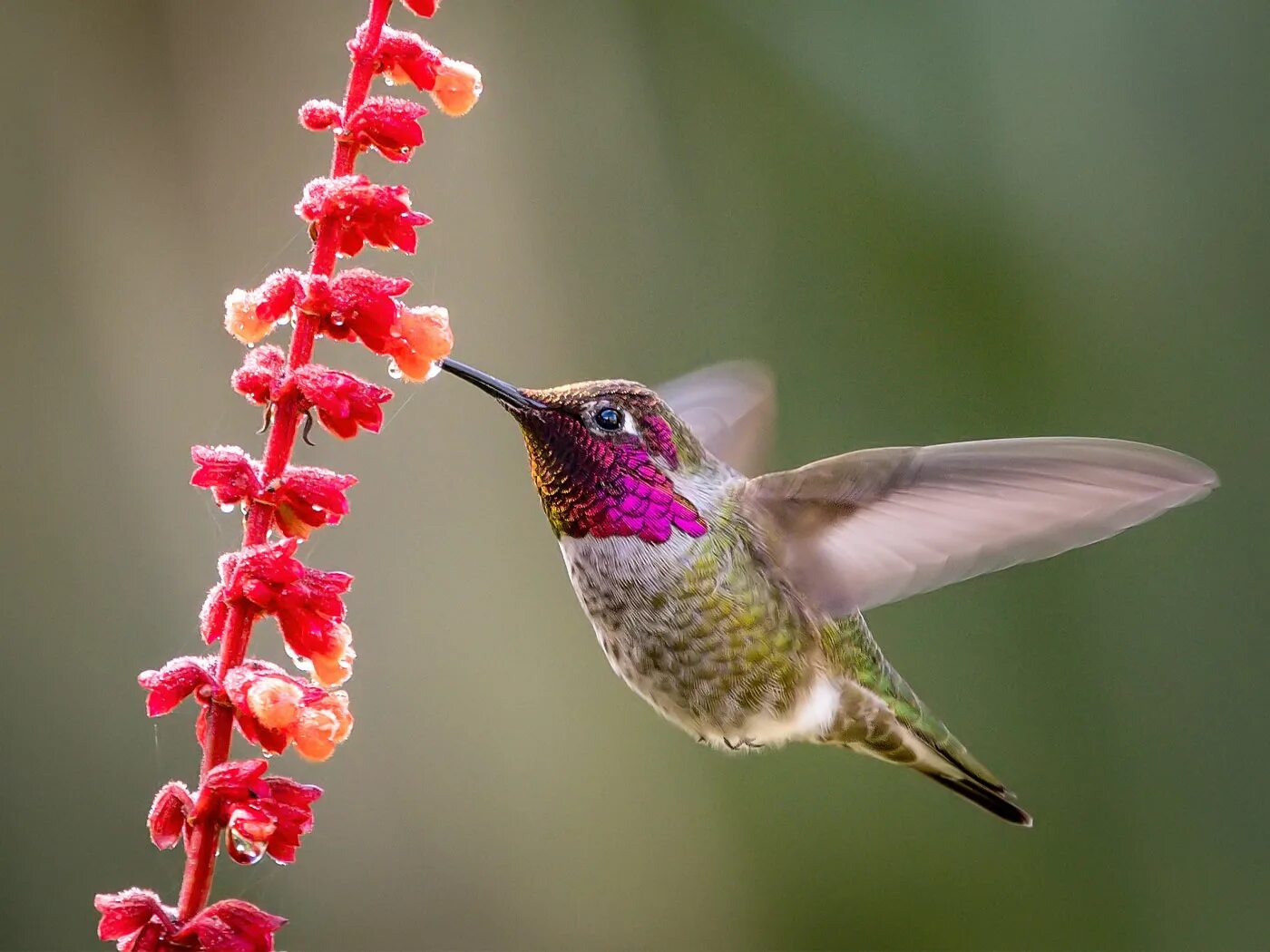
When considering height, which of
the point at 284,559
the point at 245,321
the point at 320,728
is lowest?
the point at 320,728

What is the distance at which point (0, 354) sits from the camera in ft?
9.85

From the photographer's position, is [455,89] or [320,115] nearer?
[320,115]

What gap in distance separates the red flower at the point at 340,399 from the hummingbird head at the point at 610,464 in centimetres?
87

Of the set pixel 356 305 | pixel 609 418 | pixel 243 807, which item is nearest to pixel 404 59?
pixel 356 305

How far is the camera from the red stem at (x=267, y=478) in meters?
0.98

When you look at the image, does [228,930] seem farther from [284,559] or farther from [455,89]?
[455,89]

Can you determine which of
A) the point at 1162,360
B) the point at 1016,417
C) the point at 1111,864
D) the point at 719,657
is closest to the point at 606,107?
the point at 1016,417

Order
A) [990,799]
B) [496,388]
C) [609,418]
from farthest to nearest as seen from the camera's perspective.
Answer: [990,799], [609,418], [496,388]

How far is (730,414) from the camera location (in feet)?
8.55

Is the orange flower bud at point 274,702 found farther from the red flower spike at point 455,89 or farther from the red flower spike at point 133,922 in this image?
the red flower spike at point 455,89

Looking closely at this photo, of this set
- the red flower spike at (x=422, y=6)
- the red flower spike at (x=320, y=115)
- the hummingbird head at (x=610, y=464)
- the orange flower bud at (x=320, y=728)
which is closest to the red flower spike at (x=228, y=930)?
the orange flower bud at (x=320, y=728)

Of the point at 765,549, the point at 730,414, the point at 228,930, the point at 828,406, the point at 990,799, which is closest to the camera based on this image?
the point at 228,930

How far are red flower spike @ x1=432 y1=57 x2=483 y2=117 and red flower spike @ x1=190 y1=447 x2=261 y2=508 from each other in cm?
42

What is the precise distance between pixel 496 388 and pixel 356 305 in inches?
28.0
